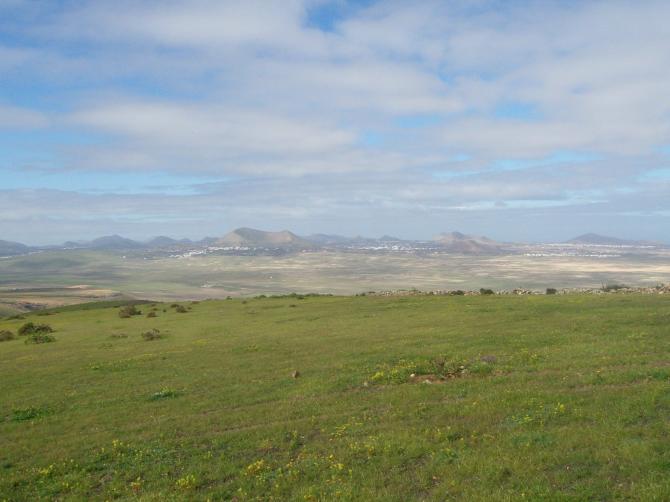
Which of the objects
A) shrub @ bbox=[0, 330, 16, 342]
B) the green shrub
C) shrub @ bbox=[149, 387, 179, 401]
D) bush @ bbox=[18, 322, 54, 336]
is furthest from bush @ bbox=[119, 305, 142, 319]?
shrub @ bbox=[149, 387, 179, 401]

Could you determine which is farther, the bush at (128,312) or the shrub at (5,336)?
the bush at (128,312)

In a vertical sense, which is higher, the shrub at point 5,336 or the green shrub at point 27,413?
the green shrub at point 27,413

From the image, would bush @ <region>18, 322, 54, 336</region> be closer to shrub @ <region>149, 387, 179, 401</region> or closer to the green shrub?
the green shrub

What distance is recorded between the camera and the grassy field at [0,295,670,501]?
12234 mm

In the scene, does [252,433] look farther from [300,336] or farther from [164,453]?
[300,336]

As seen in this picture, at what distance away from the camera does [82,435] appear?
1842cm

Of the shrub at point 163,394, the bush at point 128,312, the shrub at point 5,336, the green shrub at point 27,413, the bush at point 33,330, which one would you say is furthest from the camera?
the bush at point 128,312

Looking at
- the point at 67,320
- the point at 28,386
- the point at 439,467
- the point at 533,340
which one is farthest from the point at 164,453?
the point at 67,320

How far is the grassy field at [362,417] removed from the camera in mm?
12234

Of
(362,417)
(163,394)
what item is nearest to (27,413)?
(163,394)

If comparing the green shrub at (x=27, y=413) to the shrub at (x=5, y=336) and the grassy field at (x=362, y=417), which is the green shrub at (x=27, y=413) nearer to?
the grassy field at (x=362, y=417)

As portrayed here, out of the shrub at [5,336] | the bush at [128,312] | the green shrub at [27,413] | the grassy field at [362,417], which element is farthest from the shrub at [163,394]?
the bush at [128,312]

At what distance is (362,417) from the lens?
17.5 meters

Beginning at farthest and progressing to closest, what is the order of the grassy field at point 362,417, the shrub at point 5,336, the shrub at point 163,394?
the shrub at point 5,336, the shrub at point 163,394, the grassy field at point 362,417
